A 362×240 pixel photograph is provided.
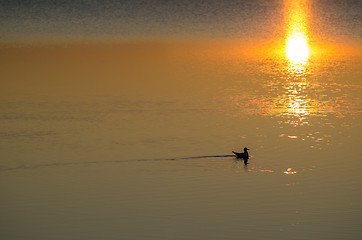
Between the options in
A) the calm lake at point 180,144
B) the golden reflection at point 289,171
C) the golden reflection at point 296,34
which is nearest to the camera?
the calm lake at point 180,144

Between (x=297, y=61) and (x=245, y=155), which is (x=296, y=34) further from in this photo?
(x=245, y=155)

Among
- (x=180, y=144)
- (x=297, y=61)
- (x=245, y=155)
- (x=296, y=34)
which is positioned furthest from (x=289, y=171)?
(x=296, y=34)

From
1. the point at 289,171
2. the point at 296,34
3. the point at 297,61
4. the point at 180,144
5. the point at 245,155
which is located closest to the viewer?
the point at 289,171

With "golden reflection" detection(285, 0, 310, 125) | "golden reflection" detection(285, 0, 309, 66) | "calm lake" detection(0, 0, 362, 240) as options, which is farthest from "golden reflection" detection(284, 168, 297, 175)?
"golden reflection" detection(285, 0, 309, 66)

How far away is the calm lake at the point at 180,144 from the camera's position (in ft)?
51.5

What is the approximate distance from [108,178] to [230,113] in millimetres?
8745

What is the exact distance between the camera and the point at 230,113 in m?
26.3

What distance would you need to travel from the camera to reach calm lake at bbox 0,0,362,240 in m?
15.7

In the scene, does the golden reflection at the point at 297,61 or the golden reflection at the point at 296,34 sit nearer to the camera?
the golden reflection at the point at 297,61

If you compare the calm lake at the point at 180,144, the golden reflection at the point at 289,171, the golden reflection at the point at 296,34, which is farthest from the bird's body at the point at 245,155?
the golden reflection at the point at 296,34

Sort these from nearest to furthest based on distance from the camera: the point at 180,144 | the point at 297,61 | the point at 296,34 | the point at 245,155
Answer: the point at 245,155 → the point at 180,144 → the point at 297,61 → the point at 296,34

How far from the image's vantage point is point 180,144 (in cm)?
2212

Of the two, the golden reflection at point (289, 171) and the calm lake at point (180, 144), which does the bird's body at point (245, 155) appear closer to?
the calm lake at point (180, 144)

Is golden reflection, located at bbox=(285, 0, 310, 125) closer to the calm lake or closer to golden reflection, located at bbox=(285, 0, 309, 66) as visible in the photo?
golden reflection, located at bbox=(285, 0, 309, 66)
